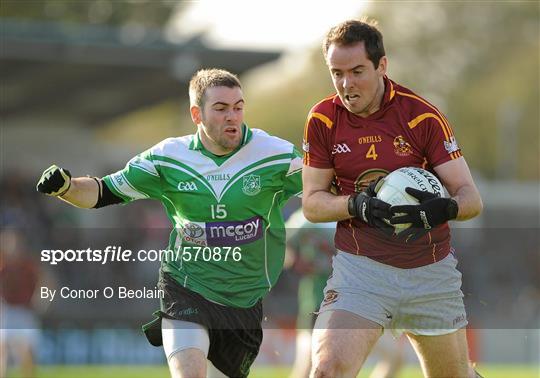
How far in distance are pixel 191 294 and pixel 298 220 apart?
464 cm

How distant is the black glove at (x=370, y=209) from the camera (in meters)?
6.27

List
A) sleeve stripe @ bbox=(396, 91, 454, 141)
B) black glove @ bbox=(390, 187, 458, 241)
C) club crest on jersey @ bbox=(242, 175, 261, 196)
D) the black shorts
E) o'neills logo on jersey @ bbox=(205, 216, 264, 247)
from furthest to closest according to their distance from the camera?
1. club crest on jersey @ bbox=(242, 175, 261, 196)
2. o'neills logo on jersey @ bbox=(205, 216, 264, 247)
3. the black shorts
4. sleeve stripe @ bbox=(396, 91, 454, 141)
5. black glove @ bbox=(390, 187, 458, 241)

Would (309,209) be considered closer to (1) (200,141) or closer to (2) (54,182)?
(1) (200,141)

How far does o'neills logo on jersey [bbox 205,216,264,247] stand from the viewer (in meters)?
7.55

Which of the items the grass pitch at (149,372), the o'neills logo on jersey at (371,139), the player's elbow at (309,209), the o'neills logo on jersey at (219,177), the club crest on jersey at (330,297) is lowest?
the grass pitch at (149,372)

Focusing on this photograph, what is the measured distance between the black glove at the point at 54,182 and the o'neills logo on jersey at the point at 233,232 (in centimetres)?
94

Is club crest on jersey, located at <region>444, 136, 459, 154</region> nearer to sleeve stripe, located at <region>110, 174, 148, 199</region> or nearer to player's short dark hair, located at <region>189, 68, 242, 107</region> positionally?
player's short dark hair, located at <region>189, 68, 242, 107</region>

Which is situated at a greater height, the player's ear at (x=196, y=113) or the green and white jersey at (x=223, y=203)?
the player's ear at (x=196, y=113)

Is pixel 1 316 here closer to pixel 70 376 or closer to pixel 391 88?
pixel 70 376

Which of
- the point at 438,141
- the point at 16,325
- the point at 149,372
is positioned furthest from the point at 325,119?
the point at 149,372

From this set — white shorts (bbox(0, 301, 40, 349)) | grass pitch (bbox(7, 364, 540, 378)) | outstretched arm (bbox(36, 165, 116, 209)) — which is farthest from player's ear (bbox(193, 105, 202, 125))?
grass pitch (bbox(7, 364, 540, 378))

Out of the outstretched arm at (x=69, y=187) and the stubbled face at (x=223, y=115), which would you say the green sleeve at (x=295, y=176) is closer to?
the stubbled face at (x=223, y=115)

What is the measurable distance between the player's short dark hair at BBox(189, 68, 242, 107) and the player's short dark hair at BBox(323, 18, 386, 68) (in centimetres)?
113

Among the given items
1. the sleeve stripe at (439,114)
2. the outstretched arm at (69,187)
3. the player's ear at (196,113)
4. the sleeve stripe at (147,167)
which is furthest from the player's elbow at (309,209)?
the outstretched arm at (69,187)
